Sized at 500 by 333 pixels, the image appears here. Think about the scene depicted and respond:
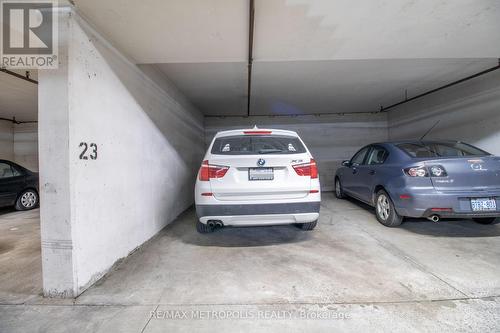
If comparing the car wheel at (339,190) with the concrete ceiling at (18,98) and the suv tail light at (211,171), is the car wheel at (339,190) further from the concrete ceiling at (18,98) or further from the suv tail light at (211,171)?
the concrete ceiling at (18,98)

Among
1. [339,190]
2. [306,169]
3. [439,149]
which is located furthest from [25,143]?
[439,149]

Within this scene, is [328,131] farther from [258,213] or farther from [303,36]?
[258,213]

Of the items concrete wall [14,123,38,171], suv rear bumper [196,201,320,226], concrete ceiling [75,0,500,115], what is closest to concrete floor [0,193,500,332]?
suv rear bumper [196,201,320,226]

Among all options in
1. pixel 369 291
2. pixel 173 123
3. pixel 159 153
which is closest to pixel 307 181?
pixel 369 291

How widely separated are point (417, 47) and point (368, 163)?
2.18 meters

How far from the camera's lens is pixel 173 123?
188 inches

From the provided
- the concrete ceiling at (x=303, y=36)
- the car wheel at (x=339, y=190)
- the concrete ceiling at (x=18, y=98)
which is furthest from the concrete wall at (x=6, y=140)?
the car wheel at (x=339, y=190)

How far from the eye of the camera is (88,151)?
2.28m

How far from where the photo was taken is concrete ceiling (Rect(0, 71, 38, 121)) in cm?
460

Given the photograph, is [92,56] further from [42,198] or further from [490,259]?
[490,259]

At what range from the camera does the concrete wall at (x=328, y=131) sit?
830 cm

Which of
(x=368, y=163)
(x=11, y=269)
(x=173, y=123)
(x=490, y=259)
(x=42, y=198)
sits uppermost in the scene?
(x=173, y=123)

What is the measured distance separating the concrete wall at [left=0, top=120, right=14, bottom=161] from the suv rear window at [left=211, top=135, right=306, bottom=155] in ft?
30.5

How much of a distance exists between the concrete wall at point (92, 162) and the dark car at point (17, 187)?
454 cm
